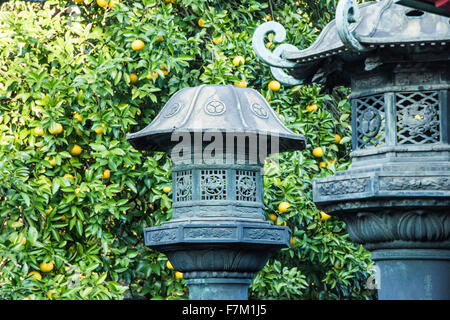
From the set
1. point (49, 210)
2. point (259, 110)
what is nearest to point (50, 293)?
point (49, 210)

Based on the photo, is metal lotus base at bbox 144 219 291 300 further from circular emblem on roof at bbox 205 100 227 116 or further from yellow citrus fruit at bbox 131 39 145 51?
yellow citrus fruit at bbox 131 39 145 51

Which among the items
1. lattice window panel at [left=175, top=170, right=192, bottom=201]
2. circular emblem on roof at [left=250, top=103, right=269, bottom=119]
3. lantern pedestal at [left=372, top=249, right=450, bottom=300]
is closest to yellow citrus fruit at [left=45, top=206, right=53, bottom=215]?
lattice window panel at [left=175, top=170, right=192, bottom=201]

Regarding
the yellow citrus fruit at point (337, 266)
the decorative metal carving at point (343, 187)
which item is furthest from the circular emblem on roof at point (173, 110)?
the yellow citrus fruit at point (337, 266)

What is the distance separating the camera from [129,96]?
21.3 ft

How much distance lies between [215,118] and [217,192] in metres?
0.42

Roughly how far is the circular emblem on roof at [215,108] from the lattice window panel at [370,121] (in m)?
0.75

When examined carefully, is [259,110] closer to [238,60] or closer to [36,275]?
[238,60]

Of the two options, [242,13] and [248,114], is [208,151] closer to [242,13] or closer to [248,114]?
[248,114]

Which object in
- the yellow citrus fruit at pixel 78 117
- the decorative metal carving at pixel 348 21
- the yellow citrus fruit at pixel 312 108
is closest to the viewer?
the decorative metal carving at pixel 348 21

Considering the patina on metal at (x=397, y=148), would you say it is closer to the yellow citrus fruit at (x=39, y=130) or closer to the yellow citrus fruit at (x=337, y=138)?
the yellow citrus fruit at (x=337, y=138)

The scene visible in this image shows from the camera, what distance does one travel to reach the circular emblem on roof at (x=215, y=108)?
4.93m

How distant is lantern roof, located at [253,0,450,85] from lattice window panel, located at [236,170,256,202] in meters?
0.64

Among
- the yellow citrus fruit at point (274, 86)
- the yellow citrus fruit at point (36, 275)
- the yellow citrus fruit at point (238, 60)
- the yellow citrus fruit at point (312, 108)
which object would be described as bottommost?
the yellow citrus fruit at point (36, 275)
